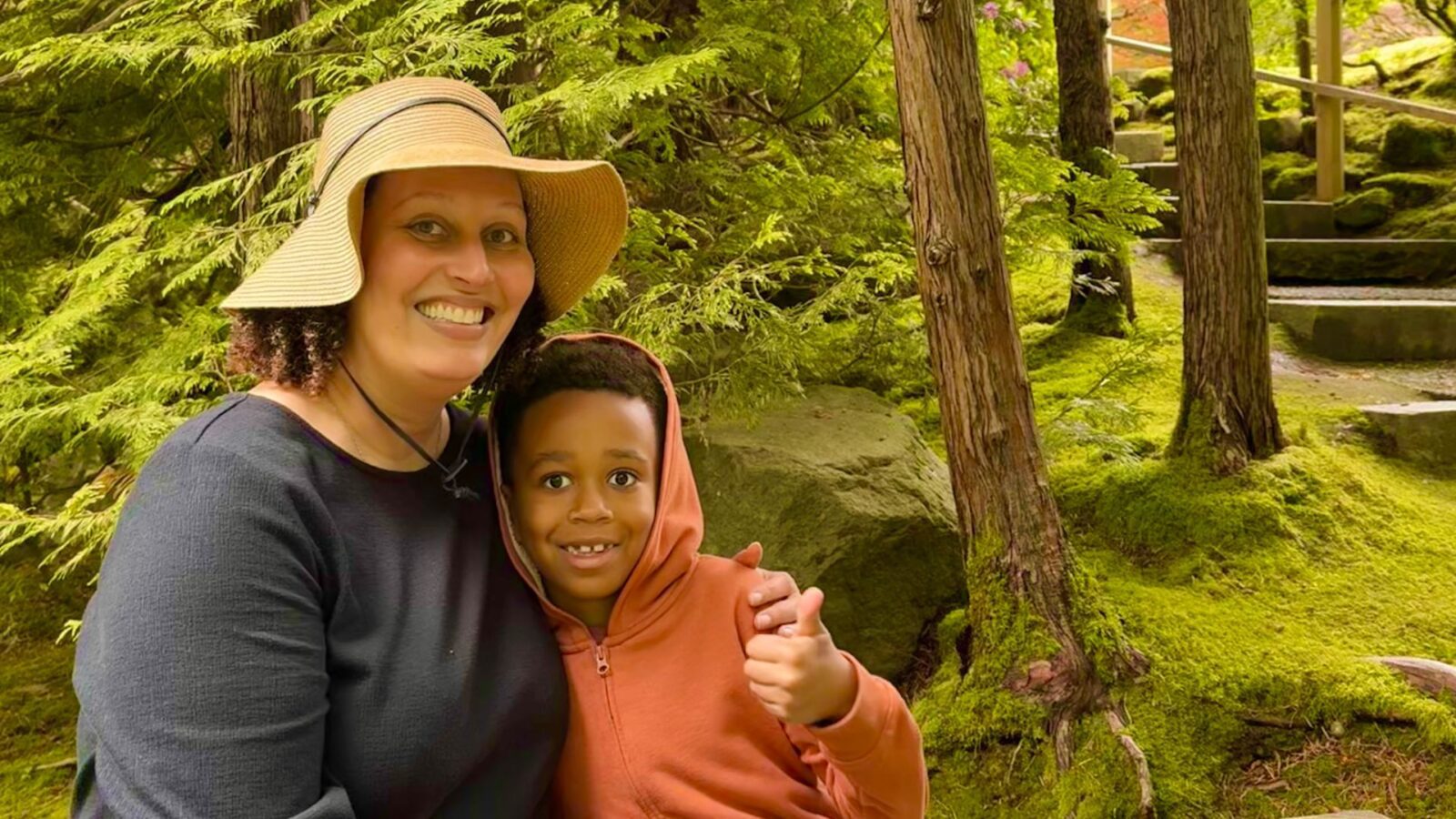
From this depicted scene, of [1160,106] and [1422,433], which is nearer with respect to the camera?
[1422,433]

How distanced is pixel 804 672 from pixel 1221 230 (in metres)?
3.71

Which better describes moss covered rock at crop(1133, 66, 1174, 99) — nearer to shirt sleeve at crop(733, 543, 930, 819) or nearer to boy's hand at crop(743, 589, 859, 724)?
shirt sleeve at crop(733, 543, 930, 819)

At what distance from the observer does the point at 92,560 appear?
191 inches

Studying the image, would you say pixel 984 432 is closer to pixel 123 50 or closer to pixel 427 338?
pixel 427 338

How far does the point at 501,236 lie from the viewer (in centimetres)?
173

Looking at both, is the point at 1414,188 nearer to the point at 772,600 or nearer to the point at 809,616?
the point at 772,600

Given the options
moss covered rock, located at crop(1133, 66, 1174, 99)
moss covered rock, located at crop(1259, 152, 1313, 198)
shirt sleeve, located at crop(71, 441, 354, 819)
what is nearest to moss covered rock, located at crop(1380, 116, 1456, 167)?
moss covered rock, located at crop(1259, 152, 1313, 198)

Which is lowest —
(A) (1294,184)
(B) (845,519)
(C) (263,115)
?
(B) (845,519)

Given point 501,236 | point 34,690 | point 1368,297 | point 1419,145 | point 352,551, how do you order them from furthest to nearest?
point 1419,145
point 1368,297
point 34,690
point 501,236
point 352,551

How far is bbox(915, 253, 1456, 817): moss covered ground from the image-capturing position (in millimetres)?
3355

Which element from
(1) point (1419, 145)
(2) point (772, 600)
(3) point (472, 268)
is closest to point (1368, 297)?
(1) point (1419, 145)

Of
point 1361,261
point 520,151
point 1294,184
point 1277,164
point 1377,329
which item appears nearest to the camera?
point 520,151

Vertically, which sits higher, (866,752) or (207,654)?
(207,654)

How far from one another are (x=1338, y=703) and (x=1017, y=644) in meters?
1.09
